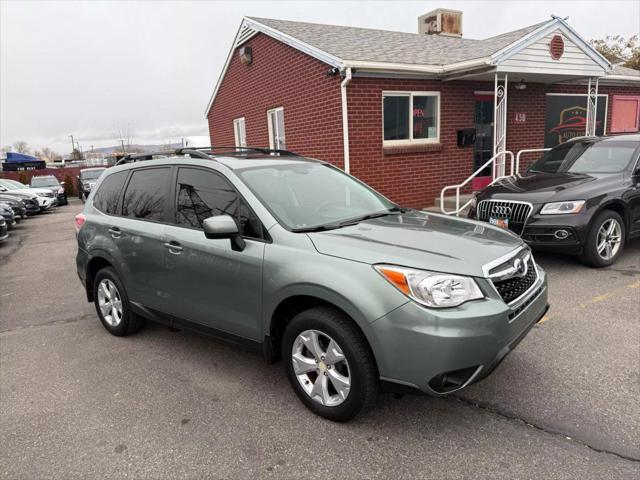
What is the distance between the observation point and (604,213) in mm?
5770

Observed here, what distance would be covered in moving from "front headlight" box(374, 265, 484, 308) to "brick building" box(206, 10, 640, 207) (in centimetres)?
Answer: 699

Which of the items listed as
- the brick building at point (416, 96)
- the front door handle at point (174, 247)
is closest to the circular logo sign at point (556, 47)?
the brick building at point (416, 96)

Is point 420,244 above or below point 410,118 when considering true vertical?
below

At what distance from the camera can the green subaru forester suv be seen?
8.41 ft

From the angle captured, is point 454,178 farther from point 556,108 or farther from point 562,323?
point 562,323

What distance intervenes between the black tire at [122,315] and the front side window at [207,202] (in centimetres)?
115

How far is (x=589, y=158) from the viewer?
22.1 feet

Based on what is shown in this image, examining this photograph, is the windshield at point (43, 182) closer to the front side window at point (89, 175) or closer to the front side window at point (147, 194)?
the front side window at point (89, 175)

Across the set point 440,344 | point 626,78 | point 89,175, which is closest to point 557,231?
point 440,344

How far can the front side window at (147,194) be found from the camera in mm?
3980

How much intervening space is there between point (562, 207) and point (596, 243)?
62 cm

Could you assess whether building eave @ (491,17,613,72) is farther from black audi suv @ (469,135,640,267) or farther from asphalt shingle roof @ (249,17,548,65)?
black audi suv @ (469,135,640,267)

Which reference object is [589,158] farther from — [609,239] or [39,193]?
[39,193]

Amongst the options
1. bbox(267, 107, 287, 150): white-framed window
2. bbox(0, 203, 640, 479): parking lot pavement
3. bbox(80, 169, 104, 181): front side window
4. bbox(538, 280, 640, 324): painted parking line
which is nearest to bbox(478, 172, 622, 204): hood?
bbox(538, 280, 640, 324): painted parking line
